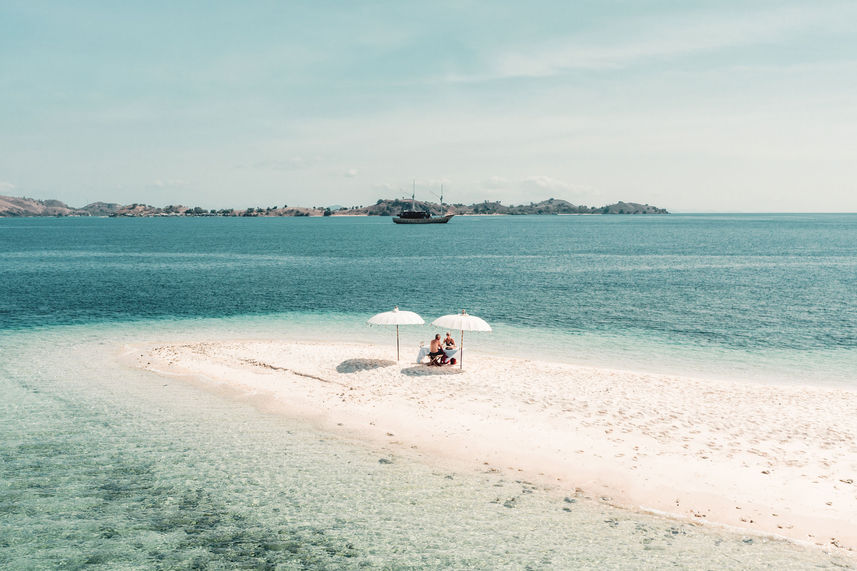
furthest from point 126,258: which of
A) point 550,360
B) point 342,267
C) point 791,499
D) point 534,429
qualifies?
point 791,499

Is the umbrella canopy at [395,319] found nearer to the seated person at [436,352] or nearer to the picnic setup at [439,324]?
the picnic setup at [439,324]

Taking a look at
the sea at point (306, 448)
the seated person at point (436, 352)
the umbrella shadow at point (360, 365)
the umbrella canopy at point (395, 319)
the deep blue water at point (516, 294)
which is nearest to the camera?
the sea at point (306, 448)

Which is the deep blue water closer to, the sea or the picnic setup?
the sea

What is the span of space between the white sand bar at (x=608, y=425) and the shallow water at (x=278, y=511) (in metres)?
1.17

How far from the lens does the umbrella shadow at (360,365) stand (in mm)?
26172

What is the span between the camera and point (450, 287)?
62.9 meters

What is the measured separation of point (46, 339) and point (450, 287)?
39553 millimetres

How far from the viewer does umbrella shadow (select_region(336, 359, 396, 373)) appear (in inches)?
1030

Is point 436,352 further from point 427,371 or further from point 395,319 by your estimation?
point 395,319

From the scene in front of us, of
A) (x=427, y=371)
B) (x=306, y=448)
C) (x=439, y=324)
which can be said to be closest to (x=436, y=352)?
(x=427, y=371)

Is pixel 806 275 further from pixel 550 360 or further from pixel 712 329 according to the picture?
pixel 550 360

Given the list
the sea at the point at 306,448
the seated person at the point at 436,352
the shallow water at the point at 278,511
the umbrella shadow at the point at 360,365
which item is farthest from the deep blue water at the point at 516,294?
the shallow water at the point at 278,511

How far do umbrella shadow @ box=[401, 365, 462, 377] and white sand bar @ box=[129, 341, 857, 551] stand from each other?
0.31 feet

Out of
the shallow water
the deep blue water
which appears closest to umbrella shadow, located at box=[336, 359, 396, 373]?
the shallow water
